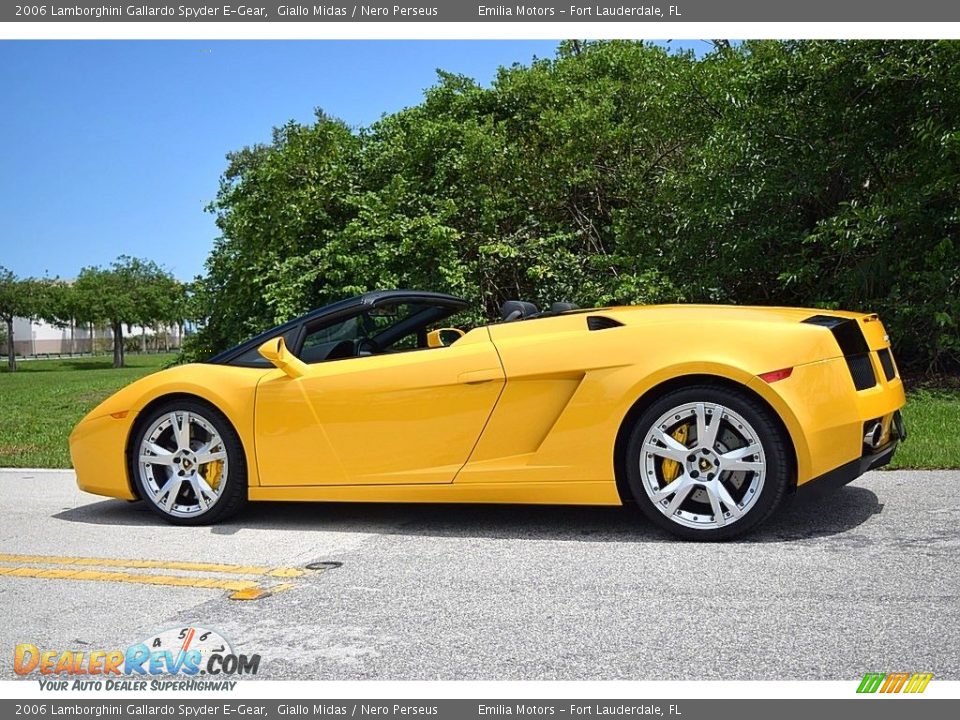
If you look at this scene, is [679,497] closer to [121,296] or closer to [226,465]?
[226,465]

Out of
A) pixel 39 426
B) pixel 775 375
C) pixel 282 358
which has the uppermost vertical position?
pixel 282 358

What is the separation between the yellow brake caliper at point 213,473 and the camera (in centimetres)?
587

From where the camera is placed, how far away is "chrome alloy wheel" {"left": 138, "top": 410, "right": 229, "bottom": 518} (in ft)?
19.2

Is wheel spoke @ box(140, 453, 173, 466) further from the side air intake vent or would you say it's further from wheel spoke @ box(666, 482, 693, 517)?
the side air intake vent

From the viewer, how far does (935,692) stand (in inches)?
118

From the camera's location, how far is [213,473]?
232 inches

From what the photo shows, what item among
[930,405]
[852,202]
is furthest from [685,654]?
[852,202]

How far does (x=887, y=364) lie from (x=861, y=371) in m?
0.42

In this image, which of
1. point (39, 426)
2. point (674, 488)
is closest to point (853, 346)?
point (674, 488)

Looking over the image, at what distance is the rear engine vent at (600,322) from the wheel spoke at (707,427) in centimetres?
66

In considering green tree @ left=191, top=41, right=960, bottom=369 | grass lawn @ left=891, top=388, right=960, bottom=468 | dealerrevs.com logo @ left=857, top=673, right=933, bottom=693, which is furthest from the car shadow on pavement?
green tree @ left=191, top=41, right=960, bottom=369

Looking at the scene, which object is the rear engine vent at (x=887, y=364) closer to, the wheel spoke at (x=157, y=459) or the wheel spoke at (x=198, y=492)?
the wheel spoke at (x=198, y=492)

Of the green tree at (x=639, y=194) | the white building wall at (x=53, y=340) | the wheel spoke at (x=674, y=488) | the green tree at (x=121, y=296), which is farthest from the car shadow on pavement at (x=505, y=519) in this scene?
the white building wall at (x=53, y=340)

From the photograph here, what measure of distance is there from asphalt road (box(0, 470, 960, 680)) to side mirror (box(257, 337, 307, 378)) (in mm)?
891
